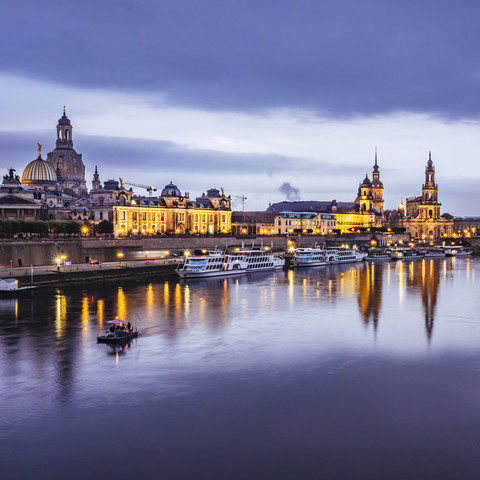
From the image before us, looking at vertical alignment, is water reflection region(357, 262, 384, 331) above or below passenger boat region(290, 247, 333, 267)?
below

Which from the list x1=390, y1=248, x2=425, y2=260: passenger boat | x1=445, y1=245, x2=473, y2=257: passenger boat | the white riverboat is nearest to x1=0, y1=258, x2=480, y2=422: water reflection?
the white riverboat

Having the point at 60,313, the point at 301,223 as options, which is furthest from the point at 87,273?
the point at 301,223

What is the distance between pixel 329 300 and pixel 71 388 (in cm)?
3144

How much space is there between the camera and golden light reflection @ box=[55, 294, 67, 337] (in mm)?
38475

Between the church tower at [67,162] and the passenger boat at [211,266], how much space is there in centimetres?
8909

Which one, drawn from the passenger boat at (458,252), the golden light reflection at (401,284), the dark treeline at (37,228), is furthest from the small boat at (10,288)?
the passenger boat at (458,252)

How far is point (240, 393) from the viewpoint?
26.0m

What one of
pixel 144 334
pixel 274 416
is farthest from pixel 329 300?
pixel 274 416

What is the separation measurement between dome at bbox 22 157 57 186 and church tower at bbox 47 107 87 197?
72.7 feet

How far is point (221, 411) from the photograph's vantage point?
23.9 metres

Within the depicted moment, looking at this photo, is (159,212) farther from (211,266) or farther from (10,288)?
(10,288)

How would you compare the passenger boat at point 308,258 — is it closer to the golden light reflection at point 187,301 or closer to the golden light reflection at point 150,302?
the golden light reflection at point 187,301

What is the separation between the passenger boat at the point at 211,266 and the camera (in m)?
71.2

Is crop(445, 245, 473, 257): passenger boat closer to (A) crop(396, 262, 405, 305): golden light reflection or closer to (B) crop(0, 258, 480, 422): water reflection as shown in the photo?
(A) crop(396, 262, 405, 305): golden light reflection
